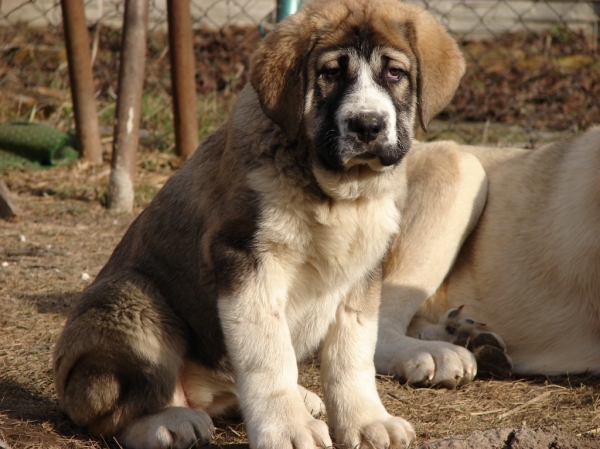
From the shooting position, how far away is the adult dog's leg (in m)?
3.91

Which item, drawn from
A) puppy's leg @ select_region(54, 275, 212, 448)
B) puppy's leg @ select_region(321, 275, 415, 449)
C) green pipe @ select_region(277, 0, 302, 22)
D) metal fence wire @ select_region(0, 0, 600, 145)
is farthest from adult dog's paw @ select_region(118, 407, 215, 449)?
metal fence wire @ select_region(0, 0, 600, 145)

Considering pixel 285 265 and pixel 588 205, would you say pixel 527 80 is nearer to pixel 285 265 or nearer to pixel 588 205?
pixel 588 205

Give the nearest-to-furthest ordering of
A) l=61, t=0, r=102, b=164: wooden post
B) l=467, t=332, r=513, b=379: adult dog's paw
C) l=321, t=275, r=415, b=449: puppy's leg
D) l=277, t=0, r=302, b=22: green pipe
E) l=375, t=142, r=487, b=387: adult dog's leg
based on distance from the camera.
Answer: l=321, t=275, r=415, b=449: puppy's leg < l=467, t=332, r=513, b=379: adult dog's paw < l=375, t=142, r=487, b=387: adult dog's leg < l=277, t=0, r=302, b=22: green pipe < l=61, t=0, r=102, b=164: wooden post

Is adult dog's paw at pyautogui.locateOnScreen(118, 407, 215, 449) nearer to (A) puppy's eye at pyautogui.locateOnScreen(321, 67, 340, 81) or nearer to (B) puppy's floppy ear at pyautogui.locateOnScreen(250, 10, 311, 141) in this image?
(B) puppy's floppy ear at pyautogui.locateOnScreen(250, 10, 311, 141)

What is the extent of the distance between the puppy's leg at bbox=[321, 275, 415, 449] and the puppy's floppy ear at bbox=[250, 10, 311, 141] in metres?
0.67

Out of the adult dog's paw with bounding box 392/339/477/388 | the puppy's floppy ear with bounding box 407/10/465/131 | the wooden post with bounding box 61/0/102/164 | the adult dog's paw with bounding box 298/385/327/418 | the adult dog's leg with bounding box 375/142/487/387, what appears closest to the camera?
the puppy's floppy ear with bounding box 407/10/465/131

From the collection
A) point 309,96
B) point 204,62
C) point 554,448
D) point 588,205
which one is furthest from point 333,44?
point 204,62

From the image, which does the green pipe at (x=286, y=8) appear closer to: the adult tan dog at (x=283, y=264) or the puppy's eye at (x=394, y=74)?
the adult tan dog at (x=283, y=264)

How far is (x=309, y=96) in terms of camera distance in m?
2.72

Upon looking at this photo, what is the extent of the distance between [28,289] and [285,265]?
2.24 meters

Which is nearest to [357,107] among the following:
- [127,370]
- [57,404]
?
[127,370]

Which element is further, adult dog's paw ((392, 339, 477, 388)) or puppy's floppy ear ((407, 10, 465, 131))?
adult dog's paw ((392, 339, 477, 388))

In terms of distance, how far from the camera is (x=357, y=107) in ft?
8.46

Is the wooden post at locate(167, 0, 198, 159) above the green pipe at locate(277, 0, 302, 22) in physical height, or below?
below
